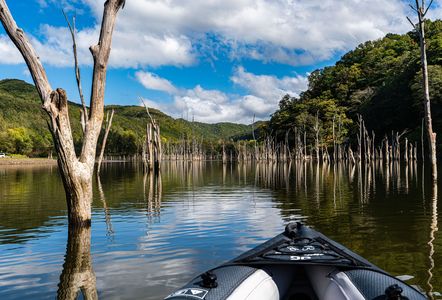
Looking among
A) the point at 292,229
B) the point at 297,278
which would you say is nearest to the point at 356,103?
the point at 292,229

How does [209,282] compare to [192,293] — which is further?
[209,282]

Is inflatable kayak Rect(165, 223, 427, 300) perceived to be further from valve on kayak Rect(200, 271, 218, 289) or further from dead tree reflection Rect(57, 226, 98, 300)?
dead tree reflection Rect(57, 226, 98, 300)

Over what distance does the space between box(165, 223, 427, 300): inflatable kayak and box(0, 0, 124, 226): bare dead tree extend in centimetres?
566

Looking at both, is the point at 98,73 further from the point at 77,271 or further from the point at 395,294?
the point at 395,294

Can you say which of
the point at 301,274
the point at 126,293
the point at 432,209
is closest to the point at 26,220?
the point at 126,293

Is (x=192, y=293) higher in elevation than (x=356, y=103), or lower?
lower

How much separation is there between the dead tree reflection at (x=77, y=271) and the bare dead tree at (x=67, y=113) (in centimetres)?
87

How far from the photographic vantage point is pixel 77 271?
6.36 metres

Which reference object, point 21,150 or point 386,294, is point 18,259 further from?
point 21,150

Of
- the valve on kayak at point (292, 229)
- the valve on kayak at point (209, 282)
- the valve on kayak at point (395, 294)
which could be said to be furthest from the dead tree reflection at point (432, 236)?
the valve on kayak at point (209, 282)

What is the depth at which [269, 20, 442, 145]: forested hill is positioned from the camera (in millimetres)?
62812

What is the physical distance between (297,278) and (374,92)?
272ft

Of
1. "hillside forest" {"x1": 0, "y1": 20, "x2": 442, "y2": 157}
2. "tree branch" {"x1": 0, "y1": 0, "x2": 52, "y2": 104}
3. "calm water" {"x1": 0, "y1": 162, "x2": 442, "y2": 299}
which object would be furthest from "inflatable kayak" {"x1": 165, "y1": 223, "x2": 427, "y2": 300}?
"hillside forest" {"x1": 0, "y1": 20, "x2": 442, "y2": 157}

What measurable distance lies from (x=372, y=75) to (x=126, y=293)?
94.1 m
